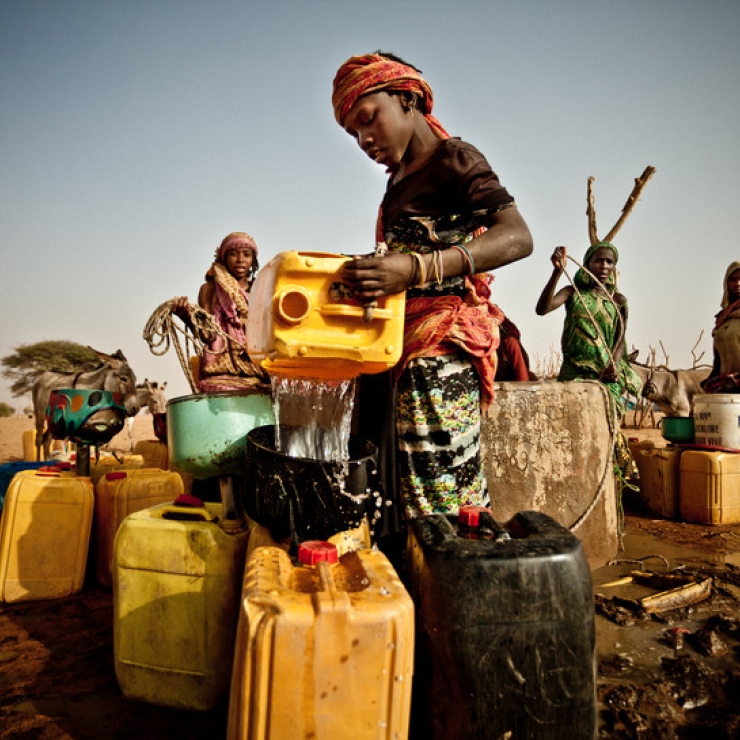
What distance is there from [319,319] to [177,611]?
1012 mm

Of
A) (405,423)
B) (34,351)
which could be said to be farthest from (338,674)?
(34,351)

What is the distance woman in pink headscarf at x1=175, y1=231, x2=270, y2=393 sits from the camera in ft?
10.3

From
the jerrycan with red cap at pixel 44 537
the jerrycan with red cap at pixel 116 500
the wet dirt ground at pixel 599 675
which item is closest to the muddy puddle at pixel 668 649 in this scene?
the wet dirt ground at pixel 599 675

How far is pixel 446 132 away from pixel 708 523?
4055 millimetres

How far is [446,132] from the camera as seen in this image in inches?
64.2

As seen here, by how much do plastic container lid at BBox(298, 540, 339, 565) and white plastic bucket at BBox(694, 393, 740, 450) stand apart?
438cm

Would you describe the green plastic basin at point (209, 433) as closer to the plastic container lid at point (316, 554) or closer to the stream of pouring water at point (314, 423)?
the stream of pouring water at point (314, 423)

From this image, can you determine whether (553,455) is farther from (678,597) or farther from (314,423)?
(314,423)

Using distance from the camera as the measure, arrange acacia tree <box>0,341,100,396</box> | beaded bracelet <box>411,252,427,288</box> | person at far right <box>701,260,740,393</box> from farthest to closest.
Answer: acacia tree <box>0,341,100,396</box>, person at far right <box>701,260,740,393</box>, beaded bracelet <box>411,252,427,288</box>

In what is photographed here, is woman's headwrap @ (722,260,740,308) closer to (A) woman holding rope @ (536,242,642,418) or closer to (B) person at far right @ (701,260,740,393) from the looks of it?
(B) person at far right @ (701,260,740,393)

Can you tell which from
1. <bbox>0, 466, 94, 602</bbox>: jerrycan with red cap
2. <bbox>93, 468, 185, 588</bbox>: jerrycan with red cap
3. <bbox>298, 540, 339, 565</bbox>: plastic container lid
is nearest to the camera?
<bbox>298, 540, 339, 565</bbox>: plastic container lid

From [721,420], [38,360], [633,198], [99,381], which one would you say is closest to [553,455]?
[721,420]

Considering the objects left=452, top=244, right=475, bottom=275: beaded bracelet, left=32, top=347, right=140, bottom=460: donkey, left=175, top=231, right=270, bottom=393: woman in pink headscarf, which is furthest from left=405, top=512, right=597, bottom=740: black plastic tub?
left=32, top=347, right=140, bottom=460: donkey

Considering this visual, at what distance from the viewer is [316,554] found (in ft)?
3.85
